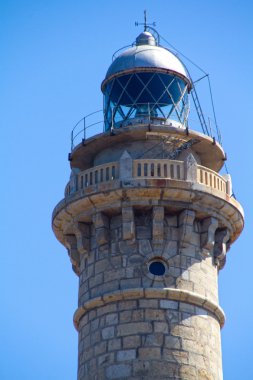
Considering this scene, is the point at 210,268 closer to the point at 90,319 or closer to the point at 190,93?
the point at 90,319

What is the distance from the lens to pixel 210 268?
1022 inches

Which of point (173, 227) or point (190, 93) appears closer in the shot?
point (173, 227)

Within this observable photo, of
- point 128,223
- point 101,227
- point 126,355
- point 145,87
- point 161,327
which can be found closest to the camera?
point 126,355

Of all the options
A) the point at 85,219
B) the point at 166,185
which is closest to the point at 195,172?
the point at 166,185

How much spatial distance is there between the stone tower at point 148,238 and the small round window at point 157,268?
2 centimetres

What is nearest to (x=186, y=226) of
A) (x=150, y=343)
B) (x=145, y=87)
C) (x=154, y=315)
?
(x=154, y=315)

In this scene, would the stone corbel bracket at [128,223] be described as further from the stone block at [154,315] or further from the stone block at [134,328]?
the stone block at [134,328]

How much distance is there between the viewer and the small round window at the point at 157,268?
992 inches

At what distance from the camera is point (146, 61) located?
90.6 feet

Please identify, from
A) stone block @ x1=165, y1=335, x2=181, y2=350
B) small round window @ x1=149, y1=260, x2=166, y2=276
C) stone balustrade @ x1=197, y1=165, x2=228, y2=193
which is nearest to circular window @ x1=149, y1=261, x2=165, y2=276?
small round window @ x1=149, y1=260, x2=166, y2=276

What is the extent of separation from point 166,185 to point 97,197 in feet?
4.90

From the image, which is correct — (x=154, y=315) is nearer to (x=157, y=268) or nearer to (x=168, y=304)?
(x=168, y=304)

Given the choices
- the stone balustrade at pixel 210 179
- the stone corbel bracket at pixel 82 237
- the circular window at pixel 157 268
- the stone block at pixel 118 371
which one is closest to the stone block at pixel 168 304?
the circular window at pixel 157 268

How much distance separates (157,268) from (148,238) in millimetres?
667
